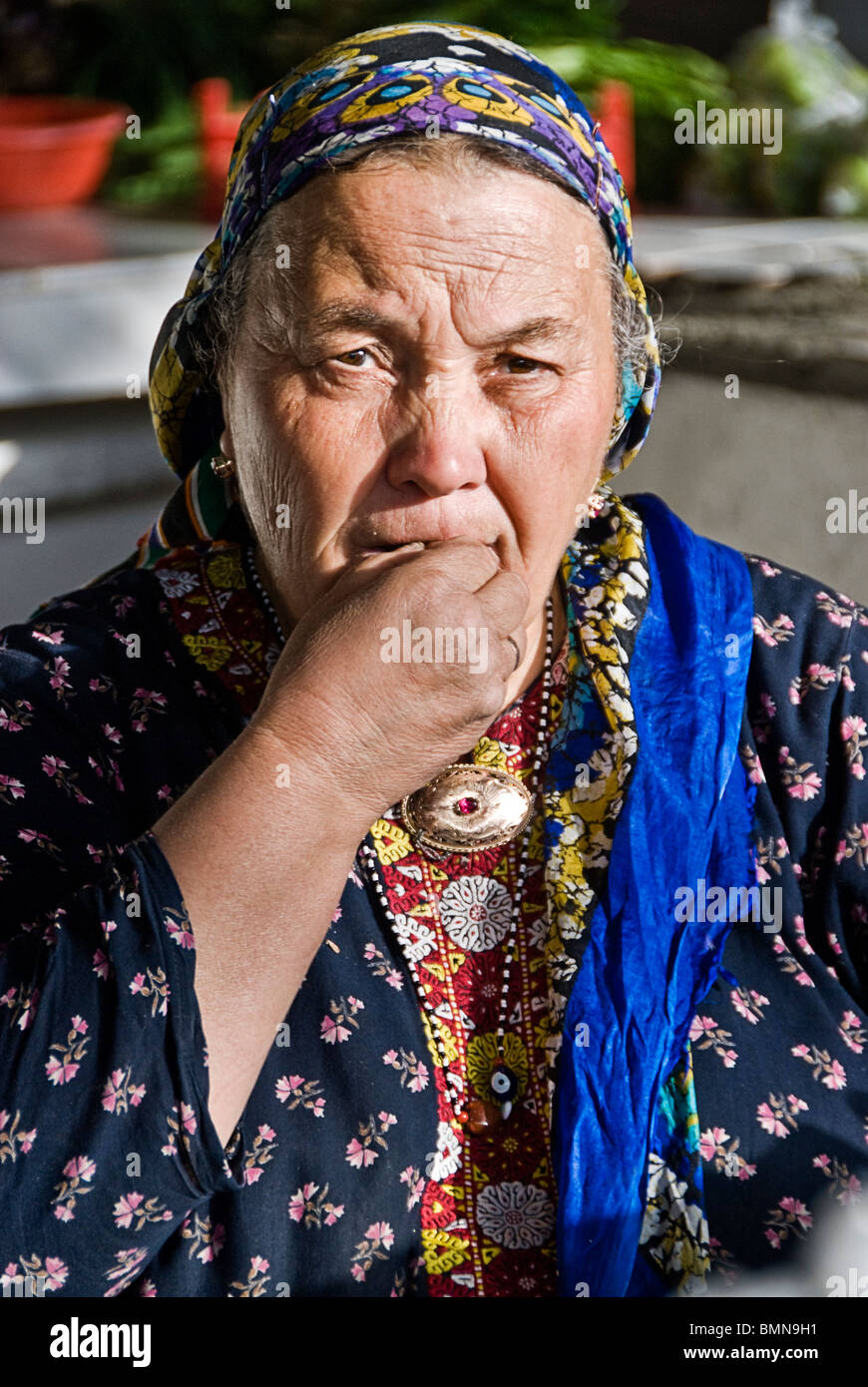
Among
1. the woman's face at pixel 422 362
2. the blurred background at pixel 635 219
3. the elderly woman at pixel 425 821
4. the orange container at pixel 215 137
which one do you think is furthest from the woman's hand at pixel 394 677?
the orange container at pixel 215 137

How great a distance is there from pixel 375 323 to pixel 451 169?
0.20 m

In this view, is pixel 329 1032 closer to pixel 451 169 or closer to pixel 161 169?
pixel 451 169

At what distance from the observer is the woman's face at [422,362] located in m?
1.47

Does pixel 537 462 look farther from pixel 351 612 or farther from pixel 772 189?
pixel 772 189

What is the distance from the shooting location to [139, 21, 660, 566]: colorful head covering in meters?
1.51

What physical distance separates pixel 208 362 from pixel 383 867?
2.47 ft

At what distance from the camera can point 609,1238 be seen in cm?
141

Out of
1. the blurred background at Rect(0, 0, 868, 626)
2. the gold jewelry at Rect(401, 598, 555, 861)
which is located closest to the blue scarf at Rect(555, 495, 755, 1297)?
the gold jewelry at Rect(401, 598, 555, 861)

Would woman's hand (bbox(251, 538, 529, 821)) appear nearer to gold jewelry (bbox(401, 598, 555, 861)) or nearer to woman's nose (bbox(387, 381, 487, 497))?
woman's nose (bbox(387, 381, 487, 497))

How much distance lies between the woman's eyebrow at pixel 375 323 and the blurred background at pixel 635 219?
211 centimetres

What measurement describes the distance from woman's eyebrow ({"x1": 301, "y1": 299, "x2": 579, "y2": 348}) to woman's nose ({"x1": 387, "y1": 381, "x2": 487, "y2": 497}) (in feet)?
0.28

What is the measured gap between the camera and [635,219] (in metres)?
4.52

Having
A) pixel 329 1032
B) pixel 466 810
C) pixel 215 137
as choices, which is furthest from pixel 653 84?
pixel 329 1032
